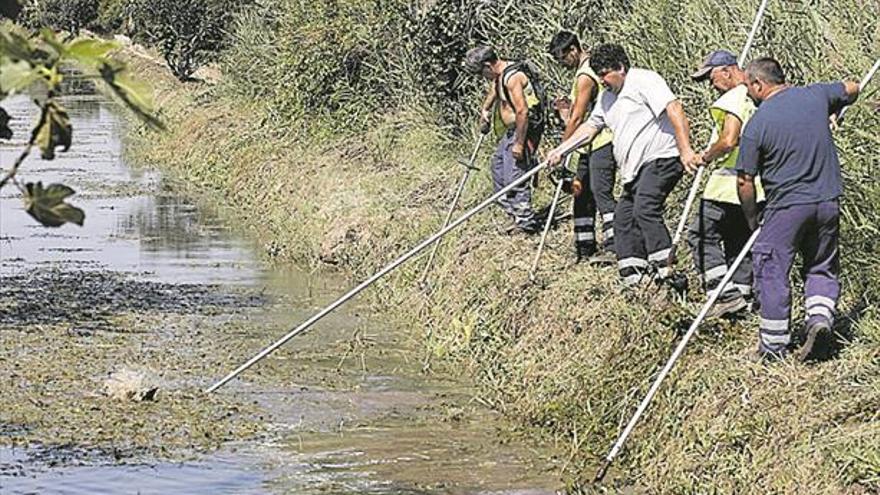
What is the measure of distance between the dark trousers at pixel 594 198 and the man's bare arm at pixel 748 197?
6.76ft

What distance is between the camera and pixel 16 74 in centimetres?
270

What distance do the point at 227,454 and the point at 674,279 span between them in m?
3.01

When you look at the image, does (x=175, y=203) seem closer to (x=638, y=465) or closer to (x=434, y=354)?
(x=434, y=354)

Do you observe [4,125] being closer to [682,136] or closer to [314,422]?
[682,136]

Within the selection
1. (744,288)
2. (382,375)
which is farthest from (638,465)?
(382,375)

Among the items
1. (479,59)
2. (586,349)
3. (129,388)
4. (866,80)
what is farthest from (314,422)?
(866,80)

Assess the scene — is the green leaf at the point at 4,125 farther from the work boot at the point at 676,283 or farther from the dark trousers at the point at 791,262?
the work boot at the point at 676,283

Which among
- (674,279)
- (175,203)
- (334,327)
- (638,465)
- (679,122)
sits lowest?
(175,203)

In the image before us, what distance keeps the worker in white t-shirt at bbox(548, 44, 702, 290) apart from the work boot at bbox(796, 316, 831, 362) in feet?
4.97

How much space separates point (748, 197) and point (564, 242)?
4005 mm

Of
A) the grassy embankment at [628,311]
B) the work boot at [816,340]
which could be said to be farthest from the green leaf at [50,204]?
the work boot at [816,340]

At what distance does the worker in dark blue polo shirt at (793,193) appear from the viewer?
7.71 metres

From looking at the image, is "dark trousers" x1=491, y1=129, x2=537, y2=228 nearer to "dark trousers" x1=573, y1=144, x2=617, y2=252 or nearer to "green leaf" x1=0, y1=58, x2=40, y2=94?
"dark trousers" x1=573, y1=144, x2=617, y2=252

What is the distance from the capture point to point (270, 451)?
9.06 meters
